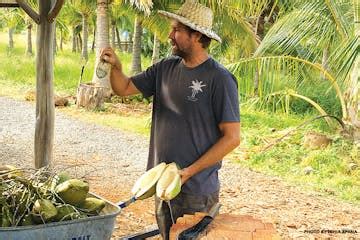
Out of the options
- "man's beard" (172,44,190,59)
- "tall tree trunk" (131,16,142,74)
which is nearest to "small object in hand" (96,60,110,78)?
"man's beard" (172,44,190,59)

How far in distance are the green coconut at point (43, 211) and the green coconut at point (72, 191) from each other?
136 millimetres

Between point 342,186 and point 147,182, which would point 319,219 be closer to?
point 342,186

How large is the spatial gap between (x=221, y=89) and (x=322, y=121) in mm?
8575

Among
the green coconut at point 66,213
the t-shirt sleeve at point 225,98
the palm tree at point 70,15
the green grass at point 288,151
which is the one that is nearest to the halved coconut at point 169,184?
the t-shirt sleeve at point 225,98

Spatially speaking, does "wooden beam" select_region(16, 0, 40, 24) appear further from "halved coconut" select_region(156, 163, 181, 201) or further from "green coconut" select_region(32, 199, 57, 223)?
"green coconut" select_region(32, 199, 57, 223)

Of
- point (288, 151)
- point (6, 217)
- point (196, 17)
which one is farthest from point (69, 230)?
point (288, 151)

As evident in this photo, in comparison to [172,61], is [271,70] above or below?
below

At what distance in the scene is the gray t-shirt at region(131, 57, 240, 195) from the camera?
11.1 ft

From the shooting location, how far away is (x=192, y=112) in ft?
11.3

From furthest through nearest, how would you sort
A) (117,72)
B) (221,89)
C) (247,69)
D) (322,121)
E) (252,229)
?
(322,121) → (247,69) → (117,72) → (221,89) → (252,229)

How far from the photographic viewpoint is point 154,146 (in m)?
3.67

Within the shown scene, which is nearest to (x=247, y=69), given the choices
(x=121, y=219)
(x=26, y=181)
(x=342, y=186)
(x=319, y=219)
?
(x=342, y=186)

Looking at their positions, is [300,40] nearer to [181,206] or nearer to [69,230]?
[181,206]

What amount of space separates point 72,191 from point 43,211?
21 centimetres
